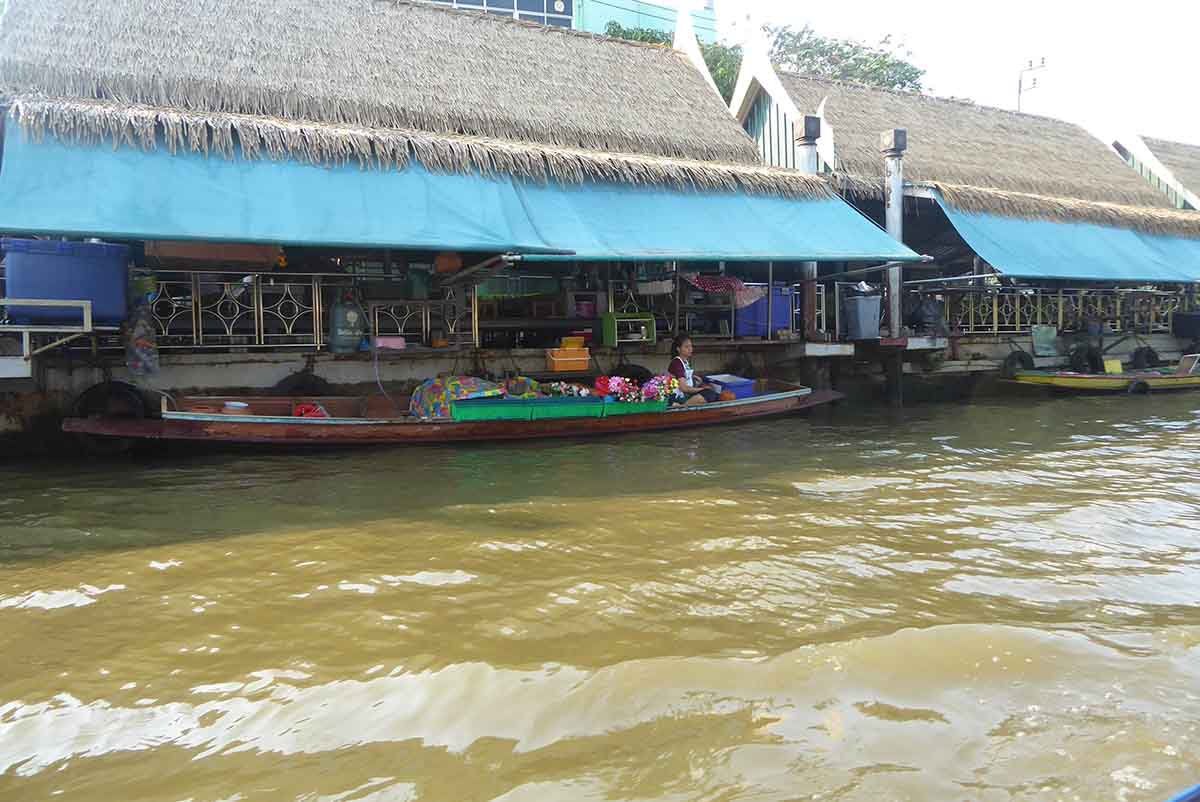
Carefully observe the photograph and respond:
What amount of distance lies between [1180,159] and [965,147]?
7513mm

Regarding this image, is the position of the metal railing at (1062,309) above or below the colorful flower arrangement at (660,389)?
above

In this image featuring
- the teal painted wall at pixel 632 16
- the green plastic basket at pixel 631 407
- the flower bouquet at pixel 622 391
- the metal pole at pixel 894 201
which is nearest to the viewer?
the green plastic basket at pixel 631 407

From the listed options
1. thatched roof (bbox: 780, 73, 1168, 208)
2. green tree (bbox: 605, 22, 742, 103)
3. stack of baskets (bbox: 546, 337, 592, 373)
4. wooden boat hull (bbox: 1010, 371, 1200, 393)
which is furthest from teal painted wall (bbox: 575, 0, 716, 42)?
stack of baskets (bbox: 546, 337, 592, 373)

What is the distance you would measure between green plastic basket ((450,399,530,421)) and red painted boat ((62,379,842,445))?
6 cm

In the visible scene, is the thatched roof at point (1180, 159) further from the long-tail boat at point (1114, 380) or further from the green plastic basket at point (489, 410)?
the green plastic basket at point (489, 410)

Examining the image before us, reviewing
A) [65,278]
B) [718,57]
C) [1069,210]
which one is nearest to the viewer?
[65,278]

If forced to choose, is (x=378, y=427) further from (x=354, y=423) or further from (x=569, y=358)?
(x=569, y=358)

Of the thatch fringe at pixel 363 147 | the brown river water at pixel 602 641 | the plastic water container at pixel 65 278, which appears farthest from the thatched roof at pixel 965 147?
the plastic water container at pixel 65 278

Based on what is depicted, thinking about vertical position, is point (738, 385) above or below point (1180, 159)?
below

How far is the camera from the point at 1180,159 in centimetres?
1725

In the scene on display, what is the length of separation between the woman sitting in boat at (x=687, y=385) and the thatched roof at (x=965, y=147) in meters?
4.24

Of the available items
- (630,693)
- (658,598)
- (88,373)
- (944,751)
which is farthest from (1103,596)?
(88,373)

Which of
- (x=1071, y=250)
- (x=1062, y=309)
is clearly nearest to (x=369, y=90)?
(x=1071, y=250)

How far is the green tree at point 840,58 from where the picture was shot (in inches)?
938
